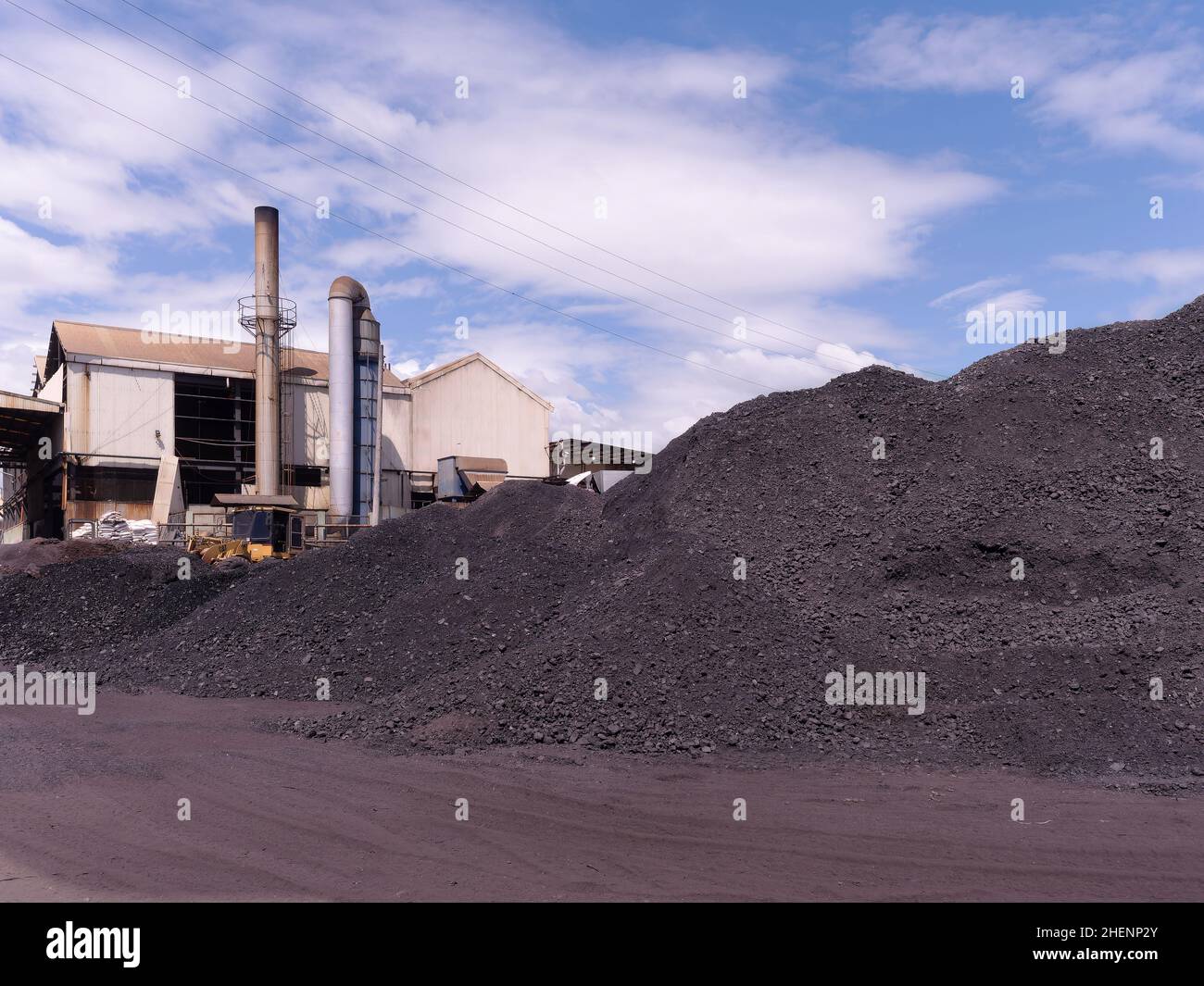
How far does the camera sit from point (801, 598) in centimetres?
1133

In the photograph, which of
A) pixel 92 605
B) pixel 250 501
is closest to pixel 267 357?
pixel 250 501

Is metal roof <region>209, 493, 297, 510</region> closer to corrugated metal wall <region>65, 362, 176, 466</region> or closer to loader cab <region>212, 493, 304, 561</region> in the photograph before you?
loader cab <region>212, 493, 304, 561</region>

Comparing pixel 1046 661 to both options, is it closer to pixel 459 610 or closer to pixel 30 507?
pixel 459 610

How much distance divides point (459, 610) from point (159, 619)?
23.9 feet

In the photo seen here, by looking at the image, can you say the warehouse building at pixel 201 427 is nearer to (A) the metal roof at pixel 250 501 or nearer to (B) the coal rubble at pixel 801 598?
(A) the metal roof at pixel 250 501

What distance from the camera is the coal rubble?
8.82 meters

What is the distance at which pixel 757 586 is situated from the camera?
37.0ft

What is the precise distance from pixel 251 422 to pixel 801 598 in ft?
Result: 98.0

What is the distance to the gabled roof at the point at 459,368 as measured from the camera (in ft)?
123

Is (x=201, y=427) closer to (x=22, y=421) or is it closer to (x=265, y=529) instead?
(x=22, y=421)

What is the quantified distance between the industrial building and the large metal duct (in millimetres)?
47

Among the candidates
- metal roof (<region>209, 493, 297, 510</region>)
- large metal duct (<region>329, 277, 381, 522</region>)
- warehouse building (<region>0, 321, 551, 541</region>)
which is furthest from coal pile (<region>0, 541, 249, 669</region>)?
large metal duct (<region>329, 277, 381, 522</region>)

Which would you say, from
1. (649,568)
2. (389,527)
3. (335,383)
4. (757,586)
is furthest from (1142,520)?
(335,383)

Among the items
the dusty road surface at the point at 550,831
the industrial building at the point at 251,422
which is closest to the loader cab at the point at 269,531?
the industrial building at the point at 251,422
